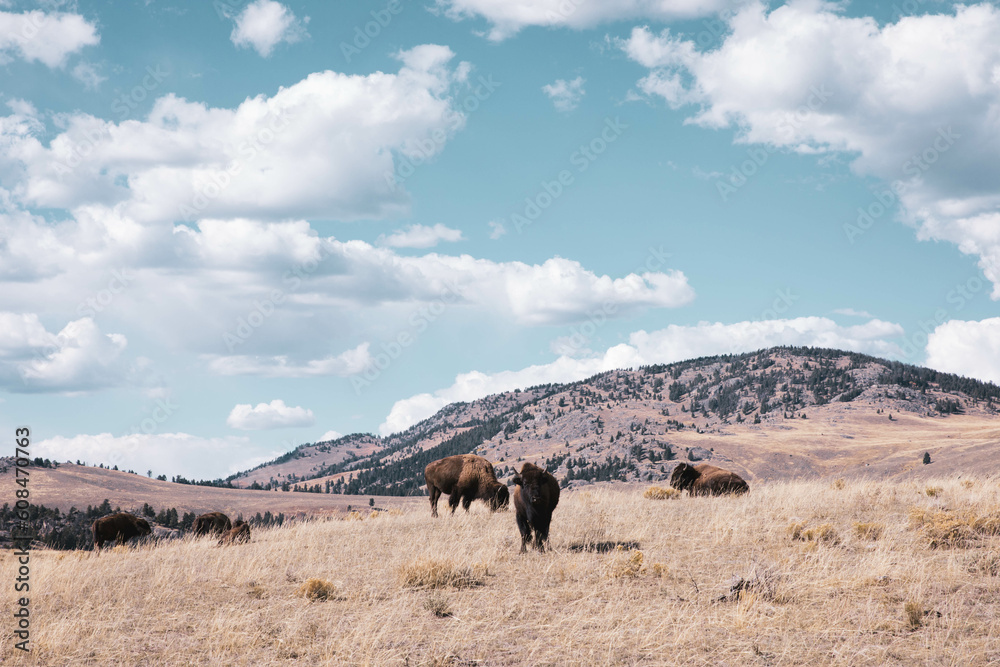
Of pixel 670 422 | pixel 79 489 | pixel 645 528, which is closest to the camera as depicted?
pixel 645 528

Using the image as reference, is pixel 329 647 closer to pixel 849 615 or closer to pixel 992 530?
pixel 849 615

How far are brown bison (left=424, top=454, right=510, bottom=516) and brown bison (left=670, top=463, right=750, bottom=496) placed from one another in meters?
6.61

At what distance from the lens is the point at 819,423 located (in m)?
166

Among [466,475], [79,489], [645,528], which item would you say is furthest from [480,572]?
[79,489]

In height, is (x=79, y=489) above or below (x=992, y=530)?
below

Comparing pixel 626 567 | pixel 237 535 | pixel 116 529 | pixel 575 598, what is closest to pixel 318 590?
pixel 575 598

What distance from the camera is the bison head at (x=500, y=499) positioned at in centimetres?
1933

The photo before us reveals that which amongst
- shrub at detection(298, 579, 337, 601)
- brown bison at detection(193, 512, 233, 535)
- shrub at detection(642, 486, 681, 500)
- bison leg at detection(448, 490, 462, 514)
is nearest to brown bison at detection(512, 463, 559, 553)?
shrub at detection(298, 579, 337, 601)

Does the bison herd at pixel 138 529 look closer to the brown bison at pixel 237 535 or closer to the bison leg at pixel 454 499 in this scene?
the brown bison at pixel 237 535

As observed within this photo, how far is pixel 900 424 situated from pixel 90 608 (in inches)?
7468

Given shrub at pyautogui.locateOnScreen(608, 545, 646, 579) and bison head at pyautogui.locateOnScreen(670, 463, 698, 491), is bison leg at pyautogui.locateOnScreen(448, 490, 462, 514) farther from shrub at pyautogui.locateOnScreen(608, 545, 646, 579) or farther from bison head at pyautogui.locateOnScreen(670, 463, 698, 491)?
shrub at pyautogui.locateOnScreen(608, 545, 646, 579)

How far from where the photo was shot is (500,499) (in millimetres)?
19578

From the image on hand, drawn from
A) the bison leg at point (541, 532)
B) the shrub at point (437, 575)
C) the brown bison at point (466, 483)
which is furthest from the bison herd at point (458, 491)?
the shrub at point (437, 575)

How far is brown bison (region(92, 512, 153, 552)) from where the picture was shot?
1902cm
